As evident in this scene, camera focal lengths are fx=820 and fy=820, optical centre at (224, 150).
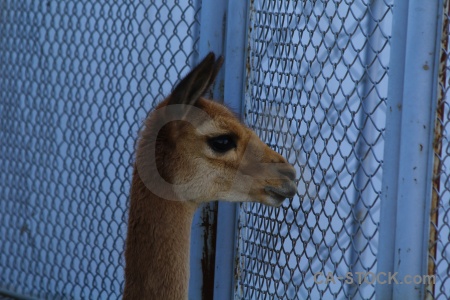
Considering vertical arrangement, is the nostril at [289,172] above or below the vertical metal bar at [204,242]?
above

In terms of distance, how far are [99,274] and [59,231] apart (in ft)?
2.15

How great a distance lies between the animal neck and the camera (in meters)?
3.50

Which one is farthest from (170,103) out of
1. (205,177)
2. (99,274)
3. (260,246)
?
(99,274)

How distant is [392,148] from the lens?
3.42 meters

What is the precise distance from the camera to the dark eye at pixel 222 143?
12.0 ft

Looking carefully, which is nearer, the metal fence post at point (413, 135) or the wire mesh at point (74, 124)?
the metal fence post at point (413, 135)

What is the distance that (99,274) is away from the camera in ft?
17.3

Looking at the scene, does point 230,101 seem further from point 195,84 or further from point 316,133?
point 195,84

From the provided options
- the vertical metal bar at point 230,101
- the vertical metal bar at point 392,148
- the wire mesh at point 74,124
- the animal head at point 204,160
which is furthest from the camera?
the wire mesh at point 74,124

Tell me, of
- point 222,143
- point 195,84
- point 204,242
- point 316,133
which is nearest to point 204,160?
point 222,143

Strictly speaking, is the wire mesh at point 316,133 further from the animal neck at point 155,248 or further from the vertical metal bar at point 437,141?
the animal neck at point 155,248

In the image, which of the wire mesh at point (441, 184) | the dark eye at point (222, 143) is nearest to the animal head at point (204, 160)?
the dark eye at point (222, 143)

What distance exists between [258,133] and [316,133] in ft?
1.37

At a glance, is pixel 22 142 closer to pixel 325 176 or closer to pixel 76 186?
pixel 76 186
